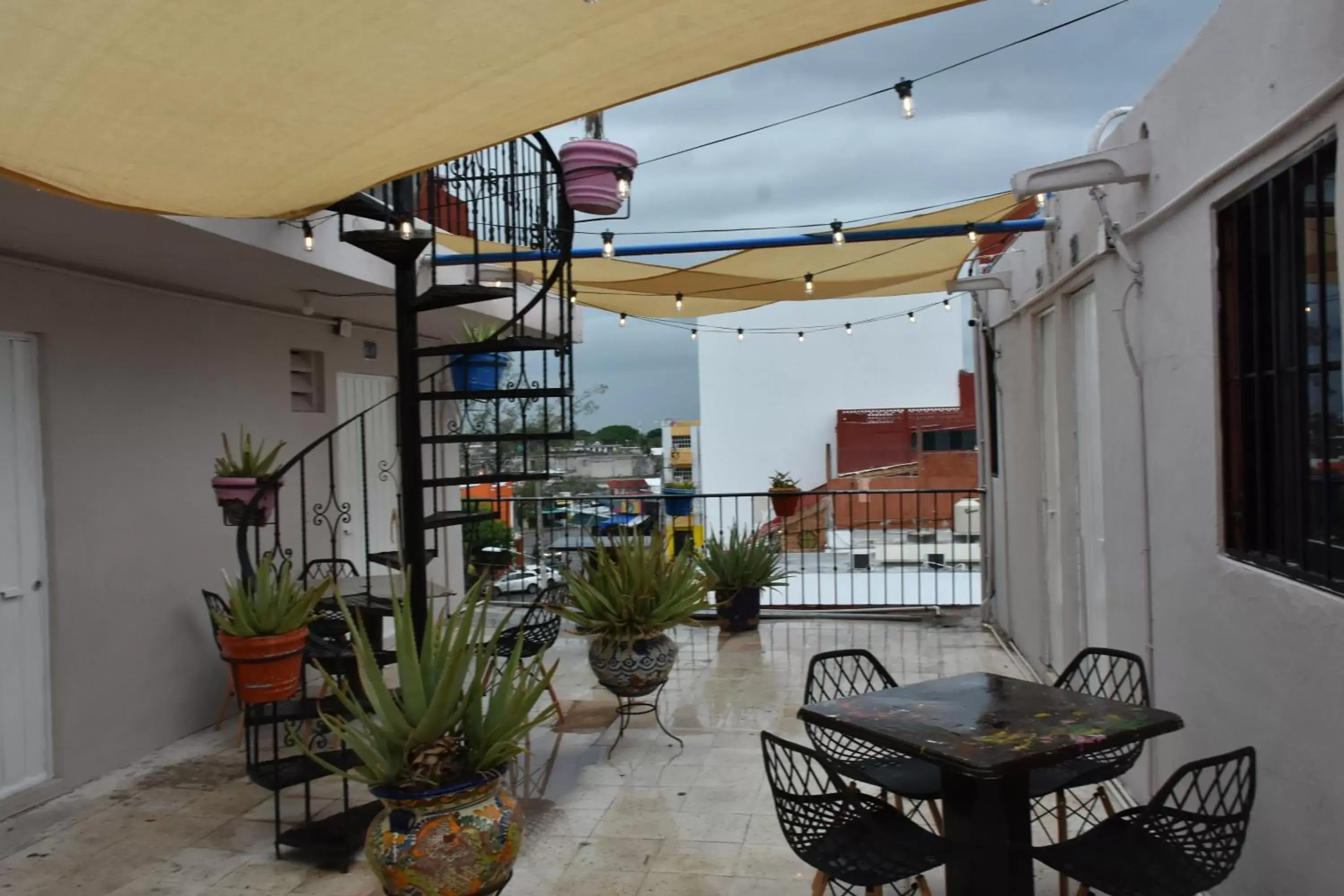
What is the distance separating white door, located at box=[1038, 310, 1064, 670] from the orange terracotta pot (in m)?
3.95

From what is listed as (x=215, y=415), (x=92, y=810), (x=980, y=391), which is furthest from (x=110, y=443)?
(x=980, y=391)

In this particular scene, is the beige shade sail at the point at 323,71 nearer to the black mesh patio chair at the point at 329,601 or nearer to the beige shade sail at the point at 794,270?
the black mesh patio chair at the point at 329,601

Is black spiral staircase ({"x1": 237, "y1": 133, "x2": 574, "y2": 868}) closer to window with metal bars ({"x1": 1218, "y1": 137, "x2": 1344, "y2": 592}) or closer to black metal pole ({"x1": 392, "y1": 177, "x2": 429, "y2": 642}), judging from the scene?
black metal pole ({"x1": 392, "y1": 177, "x2": 429, "y2": 642})

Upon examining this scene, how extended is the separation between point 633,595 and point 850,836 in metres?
2.25

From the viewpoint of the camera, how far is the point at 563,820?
376cm

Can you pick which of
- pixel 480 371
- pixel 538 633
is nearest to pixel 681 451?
pixel 480 371

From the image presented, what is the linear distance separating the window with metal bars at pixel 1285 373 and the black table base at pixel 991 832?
94 cm

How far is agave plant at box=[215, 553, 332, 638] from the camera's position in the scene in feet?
14.2

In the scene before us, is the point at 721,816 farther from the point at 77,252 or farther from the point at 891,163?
the point at 891,163

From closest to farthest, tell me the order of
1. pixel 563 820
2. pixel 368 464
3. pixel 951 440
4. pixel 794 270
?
pixel 563 820 → pixel 794 270 → pixel 368 464 → pixel 951 440

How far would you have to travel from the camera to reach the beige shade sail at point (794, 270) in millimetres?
5324

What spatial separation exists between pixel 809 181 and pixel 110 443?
834cm

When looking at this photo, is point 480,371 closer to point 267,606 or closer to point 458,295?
point 458,295

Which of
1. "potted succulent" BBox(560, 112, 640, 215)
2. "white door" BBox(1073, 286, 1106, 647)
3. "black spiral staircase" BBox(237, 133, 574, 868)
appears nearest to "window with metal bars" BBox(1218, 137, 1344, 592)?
"white door" BBox(1073, 286, 1106, 647)
